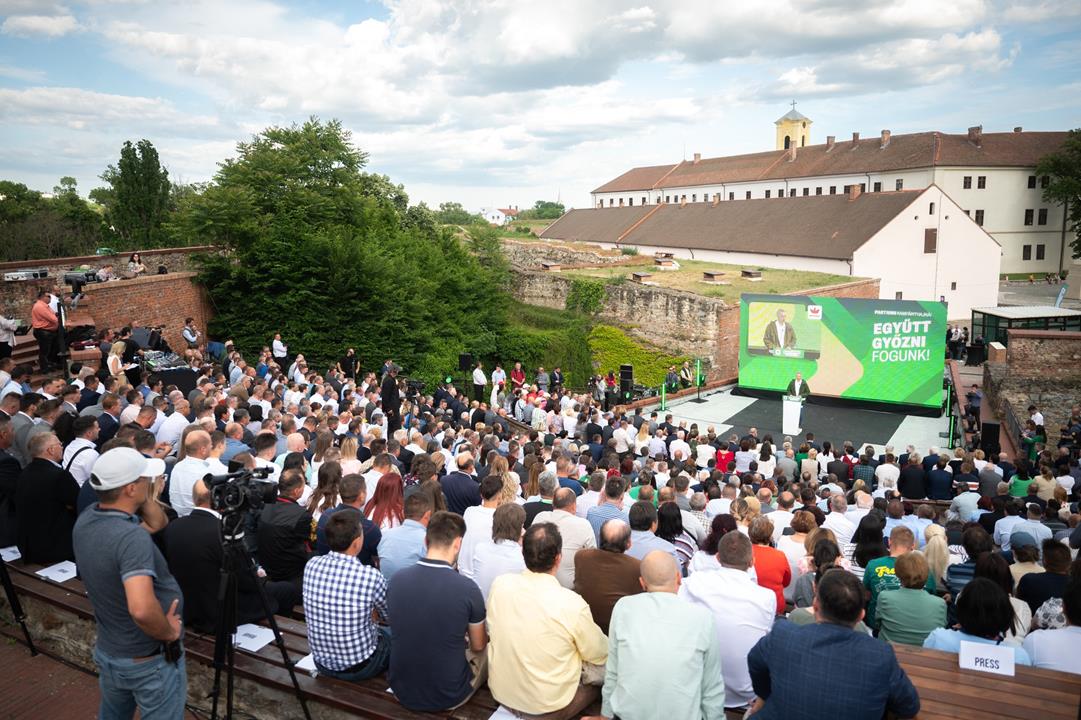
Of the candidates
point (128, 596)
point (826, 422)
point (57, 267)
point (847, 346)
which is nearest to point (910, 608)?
point (128, 596)

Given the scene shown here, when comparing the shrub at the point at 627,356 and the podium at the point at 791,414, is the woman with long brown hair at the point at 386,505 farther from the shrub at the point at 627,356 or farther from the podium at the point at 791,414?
the shrub at the point at 627,356

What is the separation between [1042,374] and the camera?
2183 cm

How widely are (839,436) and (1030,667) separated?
17.9 metres

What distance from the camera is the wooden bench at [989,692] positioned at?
3305 millimetres

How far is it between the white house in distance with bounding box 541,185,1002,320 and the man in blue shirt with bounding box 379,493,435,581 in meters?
38.3

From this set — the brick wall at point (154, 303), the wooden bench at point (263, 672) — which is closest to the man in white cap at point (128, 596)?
the wooden bench at point (263, 672)

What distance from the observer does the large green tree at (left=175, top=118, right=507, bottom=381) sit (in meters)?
23.3

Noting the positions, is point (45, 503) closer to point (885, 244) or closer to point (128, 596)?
point (128, 596)

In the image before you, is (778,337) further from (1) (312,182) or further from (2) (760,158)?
(2) (760,158)

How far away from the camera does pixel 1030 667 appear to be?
3.73m

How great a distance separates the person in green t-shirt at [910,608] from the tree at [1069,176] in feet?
203

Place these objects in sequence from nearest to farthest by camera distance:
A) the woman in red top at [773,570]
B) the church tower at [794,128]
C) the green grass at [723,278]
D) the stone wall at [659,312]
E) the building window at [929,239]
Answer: the woman in red top at [773,570] < the stone wall at [659,312] < the green grass at [723,278] < the building window at [929,239] < the church tower at [794,128]

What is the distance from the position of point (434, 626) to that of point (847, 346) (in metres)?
21.5

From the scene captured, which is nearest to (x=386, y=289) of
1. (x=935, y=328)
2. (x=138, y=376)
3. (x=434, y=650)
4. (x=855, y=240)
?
(x=138, y=376)
